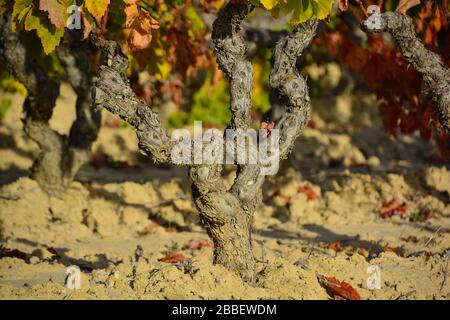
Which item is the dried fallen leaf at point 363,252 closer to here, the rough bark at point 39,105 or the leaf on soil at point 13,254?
→ the leaf on soil at point 13,254

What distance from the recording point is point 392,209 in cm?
719

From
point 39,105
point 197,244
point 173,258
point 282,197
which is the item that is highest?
point 39,105

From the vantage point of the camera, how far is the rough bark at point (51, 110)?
23.1ft

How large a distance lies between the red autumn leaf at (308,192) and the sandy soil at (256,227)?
0.01 meters

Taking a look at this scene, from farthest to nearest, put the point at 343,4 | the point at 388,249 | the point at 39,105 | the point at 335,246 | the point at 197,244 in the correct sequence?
1. the point at 39,105
2. the point at 197,244
3. the point at 335,246
4. the point at 388,249
5. the point at 343,4

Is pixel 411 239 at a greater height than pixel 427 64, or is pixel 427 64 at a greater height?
pixel 427 64

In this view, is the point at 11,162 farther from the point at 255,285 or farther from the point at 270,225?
the point at 255,285

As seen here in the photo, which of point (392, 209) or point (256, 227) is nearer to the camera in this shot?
point (256, 227)

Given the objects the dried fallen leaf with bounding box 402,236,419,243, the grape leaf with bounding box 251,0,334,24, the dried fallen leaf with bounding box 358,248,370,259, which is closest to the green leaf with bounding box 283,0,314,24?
the grape leaf with bounding box 251,0,334,24

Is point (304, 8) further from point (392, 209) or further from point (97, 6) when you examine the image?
point (392, 209)

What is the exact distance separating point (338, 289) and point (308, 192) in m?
3.01

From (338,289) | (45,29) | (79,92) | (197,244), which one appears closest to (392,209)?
(197,244)

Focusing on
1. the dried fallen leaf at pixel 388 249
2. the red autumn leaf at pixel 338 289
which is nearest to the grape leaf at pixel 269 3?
the red autumn leaf at pixel 338 289

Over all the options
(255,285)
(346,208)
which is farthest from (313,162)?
(255,285)
